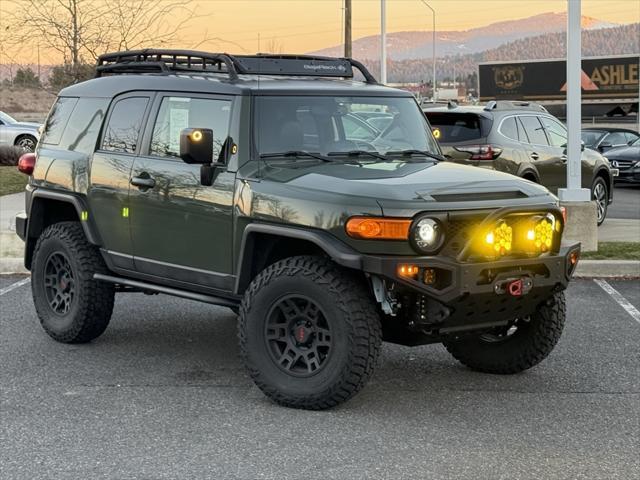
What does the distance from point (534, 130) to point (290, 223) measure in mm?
8663

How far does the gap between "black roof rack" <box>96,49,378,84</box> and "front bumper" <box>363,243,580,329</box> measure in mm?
2032

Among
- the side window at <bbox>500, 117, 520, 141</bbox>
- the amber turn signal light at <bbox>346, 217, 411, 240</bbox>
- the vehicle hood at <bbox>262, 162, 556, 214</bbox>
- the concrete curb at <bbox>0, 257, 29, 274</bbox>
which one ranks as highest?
the side window at <bbox>500, 117, 520, 141</bbox>

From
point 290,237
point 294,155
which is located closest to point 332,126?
point 294,155

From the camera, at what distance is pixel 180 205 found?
679cm

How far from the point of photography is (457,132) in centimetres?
1330

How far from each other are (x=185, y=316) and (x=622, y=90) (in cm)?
6205

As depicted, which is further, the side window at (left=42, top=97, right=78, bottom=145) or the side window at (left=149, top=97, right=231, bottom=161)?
the side window at (left=42, top=97, right=78, bottom=145)

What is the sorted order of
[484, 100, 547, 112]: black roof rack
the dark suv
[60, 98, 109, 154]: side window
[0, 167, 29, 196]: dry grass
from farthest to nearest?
[0, 167, 29, 196]: dry grass
[484, 100, 547, 112]: black roof rack
the dark suv
[60, 98, 109, 154]: side window

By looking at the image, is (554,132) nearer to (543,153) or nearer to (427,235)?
(543,153)

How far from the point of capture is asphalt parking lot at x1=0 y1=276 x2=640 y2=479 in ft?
16.8

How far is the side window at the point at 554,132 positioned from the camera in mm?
14352

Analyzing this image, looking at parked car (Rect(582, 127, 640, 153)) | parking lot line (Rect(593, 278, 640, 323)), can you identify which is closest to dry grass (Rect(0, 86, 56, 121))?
parked car (Rect(582, 127, 640, 153))

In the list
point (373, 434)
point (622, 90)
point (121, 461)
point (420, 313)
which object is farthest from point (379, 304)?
point (622, 90)

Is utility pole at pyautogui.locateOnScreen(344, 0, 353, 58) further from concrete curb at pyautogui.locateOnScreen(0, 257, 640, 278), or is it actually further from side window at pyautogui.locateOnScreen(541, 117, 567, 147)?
concrete curb at pyautogui.locateOnScreen(0, 257, 640, 278)
